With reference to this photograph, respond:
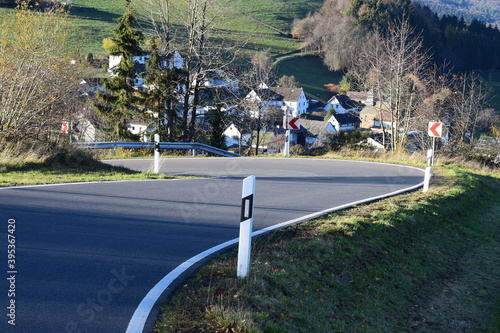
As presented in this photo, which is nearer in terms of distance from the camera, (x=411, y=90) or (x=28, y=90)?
(x=28, y=90)

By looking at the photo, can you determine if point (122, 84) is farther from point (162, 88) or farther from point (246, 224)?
point (246, 224)

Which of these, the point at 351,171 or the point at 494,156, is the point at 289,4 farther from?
the point at 351,171

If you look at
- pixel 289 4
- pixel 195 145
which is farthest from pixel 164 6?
pixel 289 4

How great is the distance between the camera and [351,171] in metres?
16.5

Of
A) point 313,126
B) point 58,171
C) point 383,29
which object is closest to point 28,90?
point 58,171

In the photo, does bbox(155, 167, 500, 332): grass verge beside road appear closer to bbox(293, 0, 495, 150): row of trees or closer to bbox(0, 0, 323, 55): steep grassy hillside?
bbox(293, 0, 495, 150): row of trees

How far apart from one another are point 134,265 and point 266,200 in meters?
5.05

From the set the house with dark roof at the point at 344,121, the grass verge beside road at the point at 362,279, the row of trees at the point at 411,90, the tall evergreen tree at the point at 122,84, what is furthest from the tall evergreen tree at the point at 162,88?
the house with dark roof at the point at 344,121

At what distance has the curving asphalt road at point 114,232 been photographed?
4.47 m

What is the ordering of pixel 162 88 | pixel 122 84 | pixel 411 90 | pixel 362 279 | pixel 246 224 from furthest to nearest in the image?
pixel 411 90, pixel 122 84, pixel 162 88, pixel 362 279, pixel 246 224

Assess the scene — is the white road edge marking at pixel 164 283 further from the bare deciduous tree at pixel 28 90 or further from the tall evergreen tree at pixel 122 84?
the tall evergreen tree at pixel 122 84

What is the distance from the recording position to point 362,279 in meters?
7.24

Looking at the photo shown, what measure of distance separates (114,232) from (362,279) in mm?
3574

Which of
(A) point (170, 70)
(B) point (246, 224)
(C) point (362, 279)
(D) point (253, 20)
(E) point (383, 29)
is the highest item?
(D) point (253, 20)
